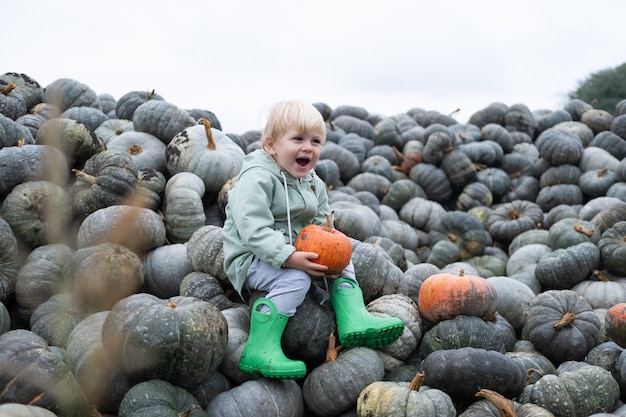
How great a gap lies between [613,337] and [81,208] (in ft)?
13.2

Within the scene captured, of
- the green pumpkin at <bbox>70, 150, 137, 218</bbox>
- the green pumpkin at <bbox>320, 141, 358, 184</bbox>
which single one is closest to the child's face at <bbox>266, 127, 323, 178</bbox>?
the green pumpkin at <bbox>70, 150, 137, 218</bbox>

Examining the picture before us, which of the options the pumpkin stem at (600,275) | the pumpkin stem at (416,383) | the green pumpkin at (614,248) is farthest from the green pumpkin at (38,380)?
the green pumpkin at (614,248)

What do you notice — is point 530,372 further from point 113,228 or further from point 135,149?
point 135,149

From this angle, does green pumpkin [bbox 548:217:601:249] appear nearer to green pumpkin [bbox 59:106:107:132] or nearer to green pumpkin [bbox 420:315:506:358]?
green pumpkin [bbox 420:315:506:358]

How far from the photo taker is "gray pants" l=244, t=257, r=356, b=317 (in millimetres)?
3668

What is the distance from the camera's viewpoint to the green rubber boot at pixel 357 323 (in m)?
3.73

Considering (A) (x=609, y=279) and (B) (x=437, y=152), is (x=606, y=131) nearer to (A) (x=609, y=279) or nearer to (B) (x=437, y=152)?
(B) (x=437, y=152)

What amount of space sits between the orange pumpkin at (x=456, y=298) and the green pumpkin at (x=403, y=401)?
2.66 feet

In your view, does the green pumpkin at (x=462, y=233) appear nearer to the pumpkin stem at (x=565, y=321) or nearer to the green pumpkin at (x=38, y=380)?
the pumpkin stem at (x=565, y=321)

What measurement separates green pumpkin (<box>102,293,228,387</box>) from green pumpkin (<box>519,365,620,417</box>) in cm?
183

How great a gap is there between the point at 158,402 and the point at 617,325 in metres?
3.10

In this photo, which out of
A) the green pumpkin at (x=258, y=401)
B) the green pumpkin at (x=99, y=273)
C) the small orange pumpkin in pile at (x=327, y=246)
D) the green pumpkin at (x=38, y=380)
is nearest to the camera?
the green pumpkin at (x=38, y=380)

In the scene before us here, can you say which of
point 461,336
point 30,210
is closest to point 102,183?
point 30,210

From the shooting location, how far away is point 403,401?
10.9 feet
